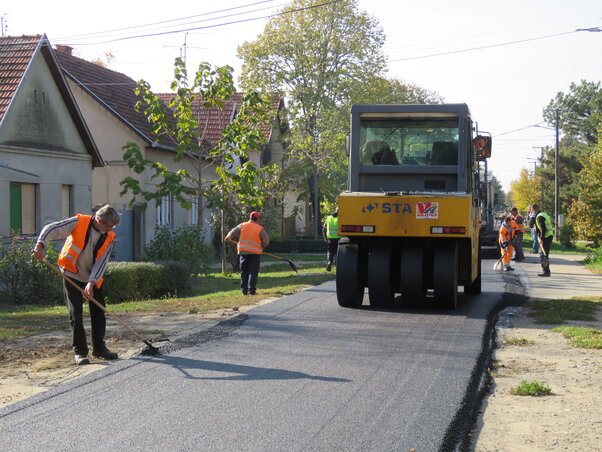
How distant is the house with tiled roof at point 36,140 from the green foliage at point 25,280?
4104 mm

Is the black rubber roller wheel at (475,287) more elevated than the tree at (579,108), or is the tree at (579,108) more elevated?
the tree at (579,108)

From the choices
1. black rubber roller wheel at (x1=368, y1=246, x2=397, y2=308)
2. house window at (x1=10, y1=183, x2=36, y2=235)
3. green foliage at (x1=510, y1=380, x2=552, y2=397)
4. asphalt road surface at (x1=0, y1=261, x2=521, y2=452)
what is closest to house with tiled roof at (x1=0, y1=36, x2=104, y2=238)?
house window at (x1=10, y1=183, x2=36, y2=235)

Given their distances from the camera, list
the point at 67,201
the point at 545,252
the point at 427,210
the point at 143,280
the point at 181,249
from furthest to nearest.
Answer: the point at 67,201 < the point at 545,252 < the point at 181,249 < the point at 143,280 < the point at 427,210

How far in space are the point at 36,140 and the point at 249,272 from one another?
361 inches

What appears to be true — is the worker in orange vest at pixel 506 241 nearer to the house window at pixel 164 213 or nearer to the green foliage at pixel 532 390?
the house window at pixel 164 213

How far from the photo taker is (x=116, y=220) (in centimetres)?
831

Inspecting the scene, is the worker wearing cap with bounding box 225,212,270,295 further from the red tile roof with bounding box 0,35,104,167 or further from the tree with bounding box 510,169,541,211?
the tree with bounding box 510,169,541,211

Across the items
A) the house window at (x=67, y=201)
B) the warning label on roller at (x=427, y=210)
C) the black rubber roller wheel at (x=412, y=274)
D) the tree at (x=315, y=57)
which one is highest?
the tree at (x=315, y=57)

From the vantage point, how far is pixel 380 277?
41.1 feet

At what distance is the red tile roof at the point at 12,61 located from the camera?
20391mm

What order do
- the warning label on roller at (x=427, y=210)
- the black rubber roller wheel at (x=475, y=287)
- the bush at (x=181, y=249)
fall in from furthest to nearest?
the bush at (x=181, y=249), the black rubber roller wheel at (x=475, y=287), the warning label on roller at (x=427, y=210)

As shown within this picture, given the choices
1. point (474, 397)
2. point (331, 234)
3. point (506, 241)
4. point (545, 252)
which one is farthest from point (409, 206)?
point (506, 241)

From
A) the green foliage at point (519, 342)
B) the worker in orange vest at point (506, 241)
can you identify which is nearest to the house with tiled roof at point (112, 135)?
the worker in orange vest at point (506, 241)

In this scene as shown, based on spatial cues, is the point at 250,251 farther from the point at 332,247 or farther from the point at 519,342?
the point at 332,247
